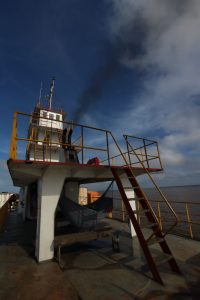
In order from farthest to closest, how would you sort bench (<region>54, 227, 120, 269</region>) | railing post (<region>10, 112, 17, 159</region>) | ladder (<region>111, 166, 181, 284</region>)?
bench (<region>54, 227, 120, 269</region>)
railing post (<region>10, 112, 17, 159</region>)
ladder (<region>111, 166, 181, 284</region>)

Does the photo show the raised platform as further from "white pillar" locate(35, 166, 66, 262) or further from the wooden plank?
the wooden plank

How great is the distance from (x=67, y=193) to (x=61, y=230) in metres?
2.02

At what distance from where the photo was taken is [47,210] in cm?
696

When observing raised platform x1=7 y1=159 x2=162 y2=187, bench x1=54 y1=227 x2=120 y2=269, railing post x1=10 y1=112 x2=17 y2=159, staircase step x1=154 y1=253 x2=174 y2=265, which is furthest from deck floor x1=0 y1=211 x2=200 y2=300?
railing post x1=10 y1=112 x2=17 y2=159

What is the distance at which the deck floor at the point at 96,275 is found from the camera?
4.46 metres

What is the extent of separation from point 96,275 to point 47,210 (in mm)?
2823

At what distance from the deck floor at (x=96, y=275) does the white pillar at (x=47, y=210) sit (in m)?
0.45

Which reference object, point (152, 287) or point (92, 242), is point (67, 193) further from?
point (152, 287)

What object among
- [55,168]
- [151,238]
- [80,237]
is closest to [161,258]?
[151,238]

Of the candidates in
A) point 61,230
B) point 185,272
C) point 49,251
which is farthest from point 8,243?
point 185,272

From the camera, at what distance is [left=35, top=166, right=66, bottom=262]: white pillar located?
264 inches

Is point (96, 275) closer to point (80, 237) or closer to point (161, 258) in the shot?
point (80, 237)

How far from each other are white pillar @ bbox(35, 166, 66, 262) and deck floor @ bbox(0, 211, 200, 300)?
45cm

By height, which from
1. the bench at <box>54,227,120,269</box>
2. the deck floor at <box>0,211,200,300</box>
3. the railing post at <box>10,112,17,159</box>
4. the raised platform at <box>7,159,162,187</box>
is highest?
the railing post at <box>10,112,17,159</box>
